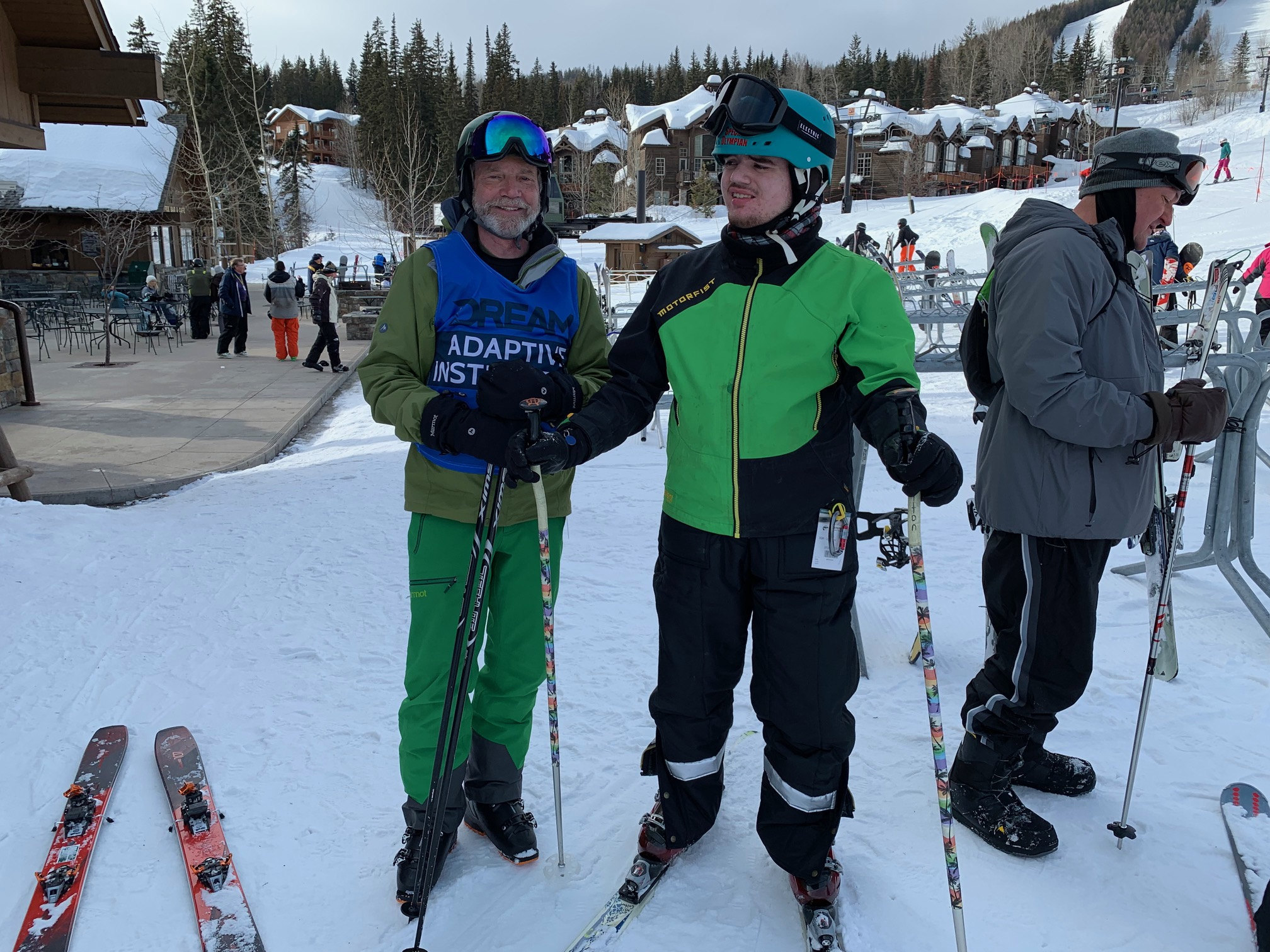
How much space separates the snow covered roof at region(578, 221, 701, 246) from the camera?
113 ft

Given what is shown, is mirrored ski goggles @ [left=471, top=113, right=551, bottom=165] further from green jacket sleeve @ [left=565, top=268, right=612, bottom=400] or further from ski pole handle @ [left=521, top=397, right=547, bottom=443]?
ski pole handle @ [left=521, top=397, right=547, bottom=443]

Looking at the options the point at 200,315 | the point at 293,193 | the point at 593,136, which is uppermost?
the point at 593,136

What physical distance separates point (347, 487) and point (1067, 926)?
5.60 meters

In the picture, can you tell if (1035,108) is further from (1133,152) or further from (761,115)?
(761,115)

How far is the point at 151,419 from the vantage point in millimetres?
8742

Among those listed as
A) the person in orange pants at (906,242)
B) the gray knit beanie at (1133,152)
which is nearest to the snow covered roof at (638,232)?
the person in orange pants at (906,242)

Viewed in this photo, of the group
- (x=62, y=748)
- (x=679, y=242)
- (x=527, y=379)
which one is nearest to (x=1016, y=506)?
(x=527, y=379)

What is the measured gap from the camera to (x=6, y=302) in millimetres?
8781

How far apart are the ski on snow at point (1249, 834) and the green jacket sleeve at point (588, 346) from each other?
218cm

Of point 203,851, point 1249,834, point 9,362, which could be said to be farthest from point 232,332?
point 1249,834

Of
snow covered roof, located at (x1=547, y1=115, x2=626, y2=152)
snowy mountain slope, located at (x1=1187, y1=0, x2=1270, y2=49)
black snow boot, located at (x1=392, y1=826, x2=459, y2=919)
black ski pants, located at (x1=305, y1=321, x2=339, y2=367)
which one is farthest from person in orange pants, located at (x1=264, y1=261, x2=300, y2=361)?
snowy mountain slope, located at (x1=1187, y1=0, x2=1270, y2=49)

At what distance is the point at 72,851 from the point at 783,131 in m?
2.69

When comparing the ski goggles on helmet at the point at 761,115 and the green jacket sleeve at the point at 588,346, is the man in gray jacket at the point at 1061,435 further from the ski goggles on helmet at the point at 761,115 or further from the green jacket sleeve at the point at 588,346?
the green jacket sleeve at the point at 588,346

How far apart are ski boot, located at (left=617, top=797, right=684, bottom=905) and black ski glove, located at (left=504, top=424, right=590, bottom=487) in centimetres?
98
